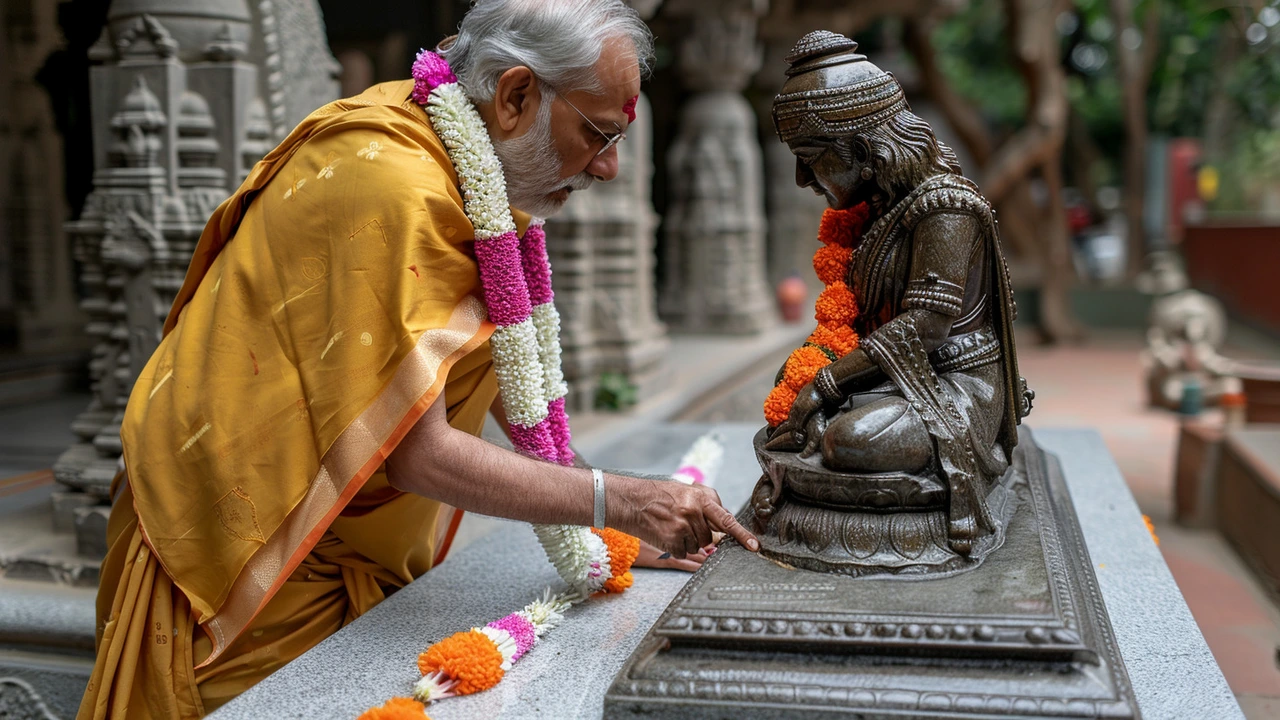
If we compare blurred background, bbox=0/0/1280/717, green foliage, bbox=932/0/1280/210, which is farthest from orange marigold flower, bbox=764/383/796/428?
green foliage, bbox=932/0/1280/210

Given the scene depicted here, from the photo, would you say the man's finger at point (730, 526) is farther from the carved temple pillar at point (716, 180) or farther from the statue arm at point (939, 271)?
the carved temple pillar at point (716, 180)

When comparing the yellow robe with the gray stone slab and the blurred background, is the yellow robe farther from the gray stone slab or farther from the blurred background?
the gray stone slab

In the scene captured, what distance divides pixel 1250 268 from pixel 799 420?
13.1 meters

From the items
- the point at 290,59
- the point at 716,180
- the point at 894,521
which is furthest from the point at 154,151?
the point at 716,180

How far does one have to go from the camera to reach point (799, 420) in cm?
224

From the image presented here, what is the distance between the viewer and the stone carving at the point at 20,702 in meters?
2.91

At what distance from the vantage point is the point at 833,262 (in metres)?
2.38

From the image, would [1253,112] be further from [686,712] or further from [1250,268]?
[686,712]

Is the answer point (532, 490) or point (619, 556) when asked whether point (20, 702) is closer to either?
point (619, 556)

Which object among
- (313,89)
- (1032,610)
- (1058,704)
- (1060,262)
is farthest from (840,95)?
(1060,262)

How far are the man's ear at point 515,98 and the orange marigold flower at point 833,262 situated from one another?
27.4 inches

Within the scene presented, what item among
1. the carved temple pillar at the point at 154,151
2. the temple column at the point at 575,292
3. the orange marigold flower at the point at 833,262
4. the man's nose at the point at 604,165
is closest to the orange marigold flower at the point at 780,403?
the orange marigold flower at the point at 833,262

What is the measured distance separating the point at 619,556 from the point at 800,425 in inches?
21.2

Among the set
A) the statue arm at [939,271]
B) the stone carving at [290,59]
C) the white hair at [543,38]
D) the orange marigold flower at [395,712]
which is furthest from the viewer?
the stone carving at [290,59]
